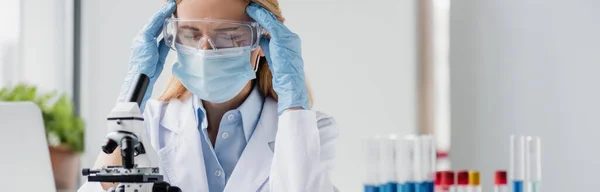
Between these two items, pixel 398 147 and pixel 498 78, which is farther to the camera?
pixel 498 78

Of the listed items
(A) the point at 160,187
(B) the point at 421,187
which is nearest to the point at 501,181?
(B) the point at 421,187

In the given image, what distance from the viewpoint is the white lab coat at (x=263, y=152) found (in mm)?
1866

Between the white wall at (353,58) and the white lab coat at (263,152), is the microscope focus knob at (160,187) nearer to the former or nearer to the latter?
the white lab coat at (263,152)

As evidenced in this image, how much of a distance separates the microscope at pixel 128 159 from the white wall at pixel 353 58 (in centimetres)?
157

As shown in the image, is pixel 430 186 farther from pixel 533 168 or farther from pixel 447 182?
pixel 533 168

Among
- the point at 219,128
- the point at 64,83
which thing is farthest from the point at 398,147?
the point at 64,83

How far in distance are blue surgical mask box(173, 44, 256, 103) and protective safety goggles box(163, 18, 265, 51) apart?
1 cm

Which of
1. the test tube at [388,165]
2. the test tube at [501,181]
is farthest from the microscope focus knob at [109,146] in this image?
the test tube at [501,181]

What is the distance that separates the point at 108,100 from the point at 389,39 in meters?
0.95

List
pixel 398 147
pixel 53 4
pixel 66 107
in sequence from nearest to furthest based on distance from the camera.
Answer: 1. pixel 398 147
2. pixel 66 107
3. pixel 53 4

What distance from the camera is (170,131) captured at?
1.98 meters

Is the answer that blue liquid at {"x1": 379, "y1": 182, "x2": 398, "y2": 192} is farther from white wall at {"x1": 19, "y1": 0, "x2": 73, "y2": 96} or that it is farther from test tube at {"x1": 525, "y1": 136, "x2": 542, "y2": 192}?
white wall at {"x1": 19, "y1": 0, "x2": 73, "y2": 96}

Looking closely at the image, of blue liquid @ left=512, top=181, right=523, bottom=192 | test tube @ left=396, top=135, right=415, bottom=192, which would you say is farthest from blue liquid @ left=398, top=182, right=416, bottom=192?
blue liquid @ left=512, top=181, right=523, bottom=192

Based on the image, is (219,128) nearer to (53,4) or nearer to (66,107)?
(66,107)
